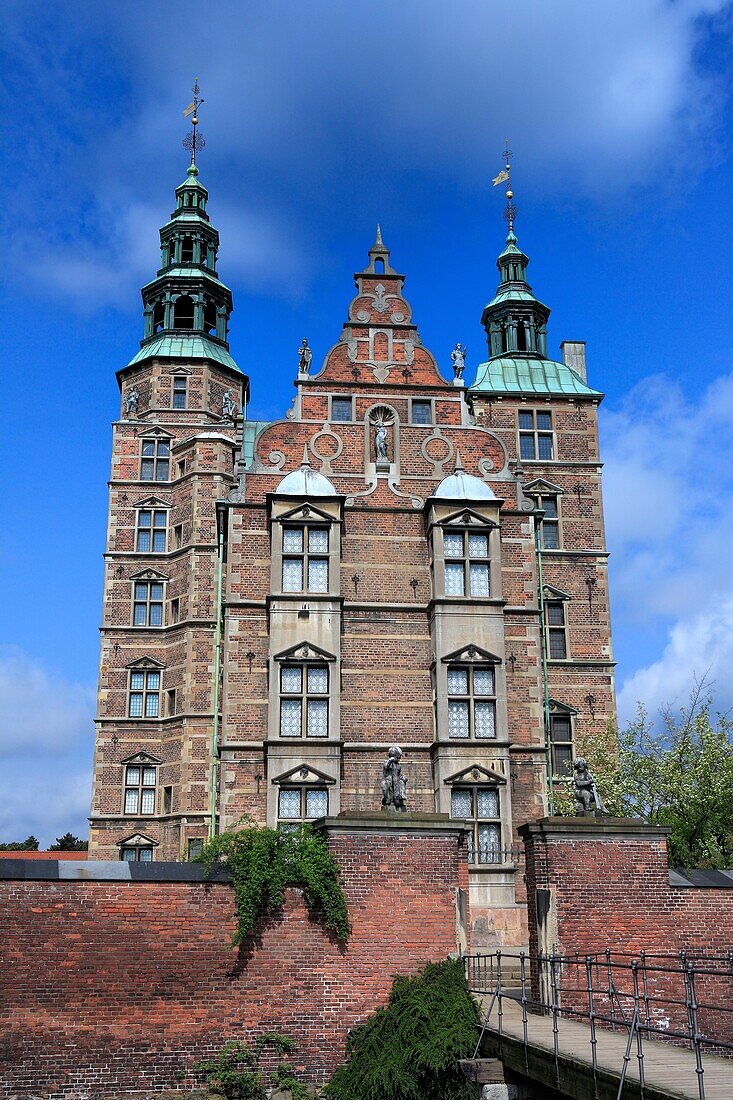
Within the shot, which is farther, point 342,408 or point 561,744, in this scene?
point 561,744

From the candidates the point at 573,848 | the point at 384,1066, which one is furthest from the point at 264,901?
the point at 573,848

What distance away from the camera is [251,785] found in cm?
2614

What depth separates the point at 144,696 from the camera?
39969 millimetres

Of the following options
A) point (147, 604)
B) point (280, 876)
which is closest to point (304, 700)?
point (280, 876)

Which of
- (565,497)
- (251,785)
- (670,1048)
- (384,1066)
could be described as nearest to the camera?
(670,1048)

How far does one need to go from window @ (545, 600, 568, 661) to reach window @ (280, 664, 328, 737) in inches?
536

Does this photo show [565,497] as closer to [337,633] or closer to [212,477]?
[212,477]

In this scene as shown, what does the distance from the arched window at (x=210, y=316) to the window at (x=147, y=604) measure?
1207 cm

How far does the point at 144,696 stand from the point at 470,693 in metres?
16.7

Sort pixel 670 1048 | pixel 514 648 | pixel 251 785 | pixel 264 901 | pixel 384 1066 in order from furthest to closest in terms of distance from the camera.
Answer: pixel 514 648 < pixel 251 785 < pixel 264 901 < pixel 384 1066 < pixel 670 1048

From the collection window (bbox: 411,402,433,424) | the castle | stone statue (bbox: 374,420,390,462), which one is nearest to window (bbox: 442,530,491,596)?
the castle

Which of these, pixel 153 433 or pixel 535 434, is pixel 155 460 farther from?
pixel 535 434

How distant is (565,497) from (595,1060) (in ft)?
96.5

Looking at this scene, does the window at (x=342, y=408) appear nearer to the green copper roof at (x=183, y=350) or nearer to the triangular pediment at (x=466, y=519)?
the triangular pediment at (x=466, y=519)
